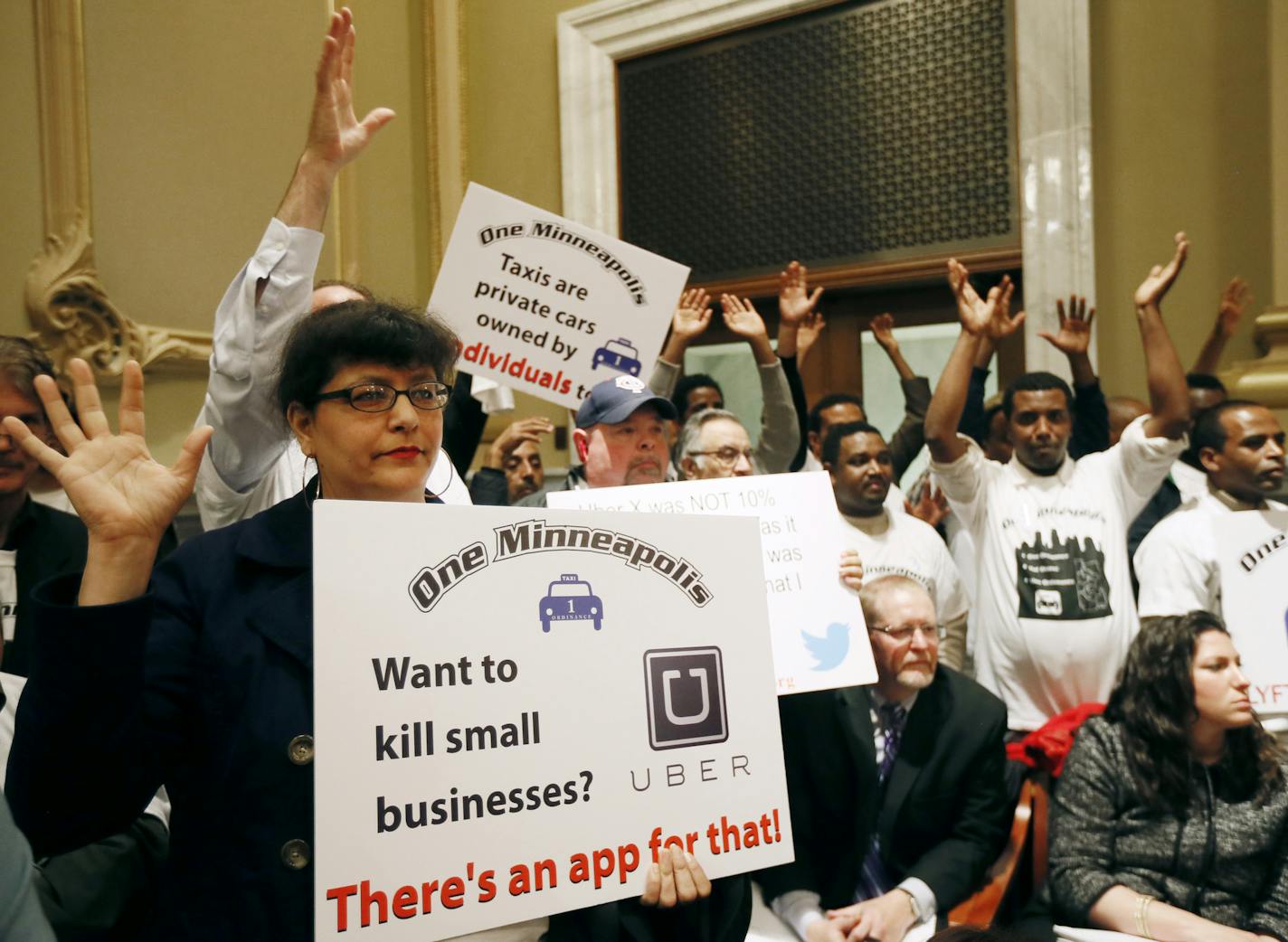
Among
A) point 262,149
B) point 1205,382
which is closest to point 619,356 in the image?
point 1205,382

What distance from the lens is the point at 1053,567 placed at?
3.10m

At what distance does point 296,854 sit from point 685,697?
0.51 meters

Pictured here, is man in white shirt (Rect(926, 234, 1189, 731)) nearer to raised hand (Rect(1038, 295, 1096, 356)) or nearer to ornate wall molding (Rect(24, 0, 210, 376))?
raised hand (Rect(1038, 295, 1096, 356))

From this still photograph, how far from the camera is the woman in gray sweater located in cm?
234

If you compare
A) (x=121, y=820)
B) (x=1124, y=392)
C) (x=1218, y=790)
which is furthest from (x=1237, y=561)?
(x=121, y=820)

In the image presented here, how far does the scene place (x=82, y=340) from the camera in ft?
13.3

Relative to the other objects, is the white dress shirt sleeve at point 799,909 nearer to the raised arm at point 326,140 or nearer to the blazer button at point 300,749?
the blazer button at point 300,749

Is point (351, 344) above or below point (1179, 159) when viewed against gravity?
below

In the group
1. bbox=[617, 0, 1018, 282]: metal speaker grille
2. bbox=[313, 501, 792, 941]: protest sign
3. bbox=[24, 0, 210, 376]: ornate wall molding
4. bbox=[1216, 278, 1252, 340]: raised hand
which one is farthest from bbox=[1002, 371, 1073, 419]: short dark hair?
bbox=[24, 0, 210, 376]: ornate wall molding

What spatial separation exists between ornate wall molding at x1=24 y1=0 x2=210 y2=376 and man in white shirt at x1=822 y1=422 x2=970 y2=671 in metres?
2.84

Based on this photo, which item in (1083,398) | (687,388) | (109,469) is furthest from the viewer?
(687,388)

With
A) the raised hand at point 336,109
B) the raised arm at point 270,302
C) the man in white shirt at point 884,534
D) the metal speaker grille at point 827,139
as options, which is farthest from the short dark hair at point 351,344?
the metal speaker grille at point 827,139

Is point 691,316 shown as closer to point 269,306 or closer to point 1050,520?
point 1050,520

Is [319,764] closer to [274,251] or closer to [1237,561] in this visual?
[274,251]
